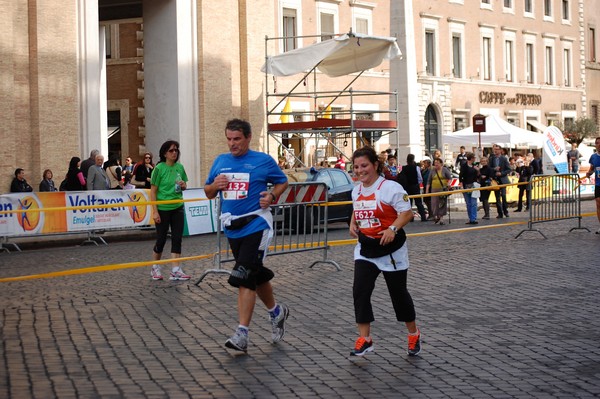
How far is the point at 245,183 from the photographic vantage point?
9617 mm

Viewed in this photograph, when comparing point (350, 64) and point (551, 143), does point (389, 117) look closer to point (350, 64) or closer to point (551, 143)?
point (551, 143)

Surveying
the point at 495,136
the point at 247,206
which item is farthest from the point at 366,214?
the point at 495,136

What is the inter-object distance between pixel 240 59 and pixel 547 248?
49.4 feet

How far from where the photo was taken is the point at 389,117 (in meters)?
46.7

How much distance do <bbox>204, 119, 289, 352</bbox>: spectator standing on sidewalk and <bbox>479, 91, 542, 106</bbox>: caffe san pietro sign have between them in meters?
48.7

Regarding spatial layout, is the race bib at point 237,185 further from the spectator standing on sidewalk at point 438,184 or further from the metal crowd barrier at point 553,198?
the spectator standing on sidewalk at point 438,184

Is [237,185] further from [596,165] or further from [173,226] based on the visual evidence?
[596,165]

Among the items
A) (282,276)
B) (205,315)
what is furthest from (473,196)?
(205,315)

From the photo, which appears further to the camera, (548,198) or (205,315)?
(548,198)

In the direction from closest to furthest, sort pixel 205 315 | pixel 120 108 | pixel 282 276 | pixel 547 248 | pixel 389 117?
pixel 205 315 < pixel 282 276 < pixel 547 248 < pixel 120 108 < pixel 389 117

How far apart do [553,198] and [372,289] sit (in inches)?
535

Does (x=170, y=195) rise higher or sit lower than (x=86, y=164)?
lower

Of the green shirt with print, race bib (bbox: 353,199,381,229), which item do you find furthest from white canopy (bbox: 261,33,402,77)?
race bib (bbox: 353,199,381,229)

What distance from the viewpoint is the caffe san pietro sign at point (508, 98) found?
5760cm
